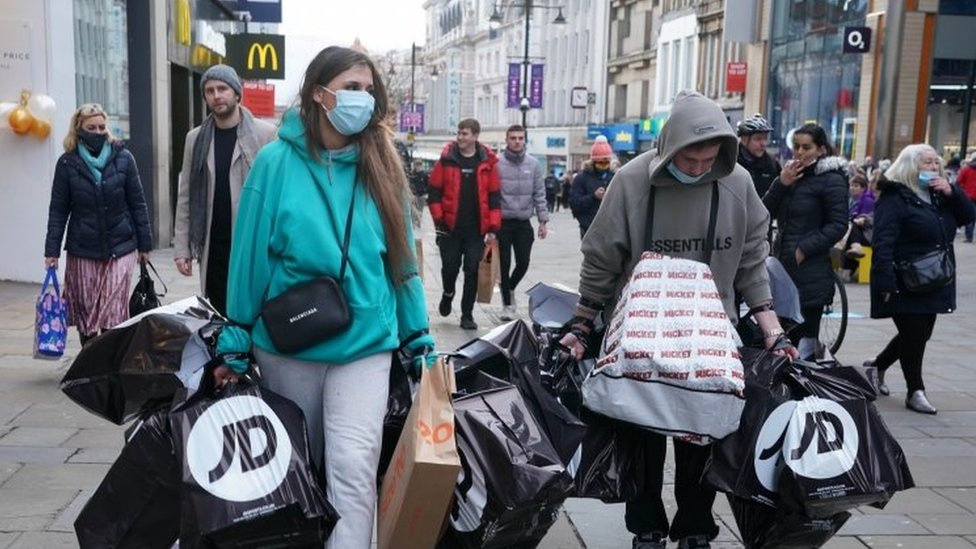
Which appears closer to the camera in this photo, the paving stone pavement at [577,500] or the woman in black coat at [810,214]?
the paving stone pavement at [577,500]

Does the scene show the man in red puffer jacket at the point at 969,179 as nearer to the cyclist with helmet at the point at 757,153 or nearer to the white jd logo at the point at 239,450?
the cyclist with helmet at the point at 757,153

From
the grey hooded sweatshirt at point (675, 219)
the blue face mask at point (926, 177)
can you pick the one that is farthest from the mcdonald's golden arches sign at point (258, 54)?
the grey hooded sweatshirt at point (675, 219)

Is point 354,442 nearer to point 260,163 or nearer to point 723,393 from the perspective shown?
point 260,163

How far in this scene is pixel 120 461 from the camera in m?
3.09

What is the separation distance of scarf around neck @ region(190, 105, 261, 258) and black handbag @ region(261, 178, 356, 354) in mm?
2563

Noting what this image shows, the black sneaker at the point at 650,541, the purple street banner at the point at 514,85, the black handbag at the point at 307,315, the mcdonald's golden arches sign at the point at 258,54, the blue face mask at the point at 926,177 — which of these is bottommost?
the black sneaker at the point at 650,541

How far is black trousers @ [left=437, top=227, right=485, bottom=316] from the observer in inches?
372

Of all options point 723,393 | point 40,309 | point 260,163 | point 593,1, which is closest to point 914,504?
point 723,393

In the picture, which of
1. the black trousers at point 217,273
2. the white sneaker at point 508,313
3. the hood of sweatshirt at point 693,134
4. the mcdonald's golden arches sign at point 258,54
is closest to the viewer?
the hood of sweatshirt at point 693,134

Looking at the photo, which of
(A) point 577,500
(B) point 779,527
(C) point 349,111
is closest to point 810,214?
(A) point 577,500

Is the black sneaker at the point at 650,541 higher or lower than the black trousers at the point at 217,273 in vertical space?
lower

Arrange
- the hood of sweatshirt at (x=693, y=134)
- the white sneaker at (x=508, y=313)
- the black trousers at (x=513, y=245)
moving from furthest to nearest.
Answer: the white sneaker at (x=508, y=313) → the black trousers at (x=513, y=245) → the hood of sweatshirt at (x=693, y=134)

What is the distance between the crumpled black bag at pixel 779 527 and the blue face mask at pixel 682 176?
3.70 feet

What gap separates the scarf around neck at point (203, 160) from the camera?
5457mm
